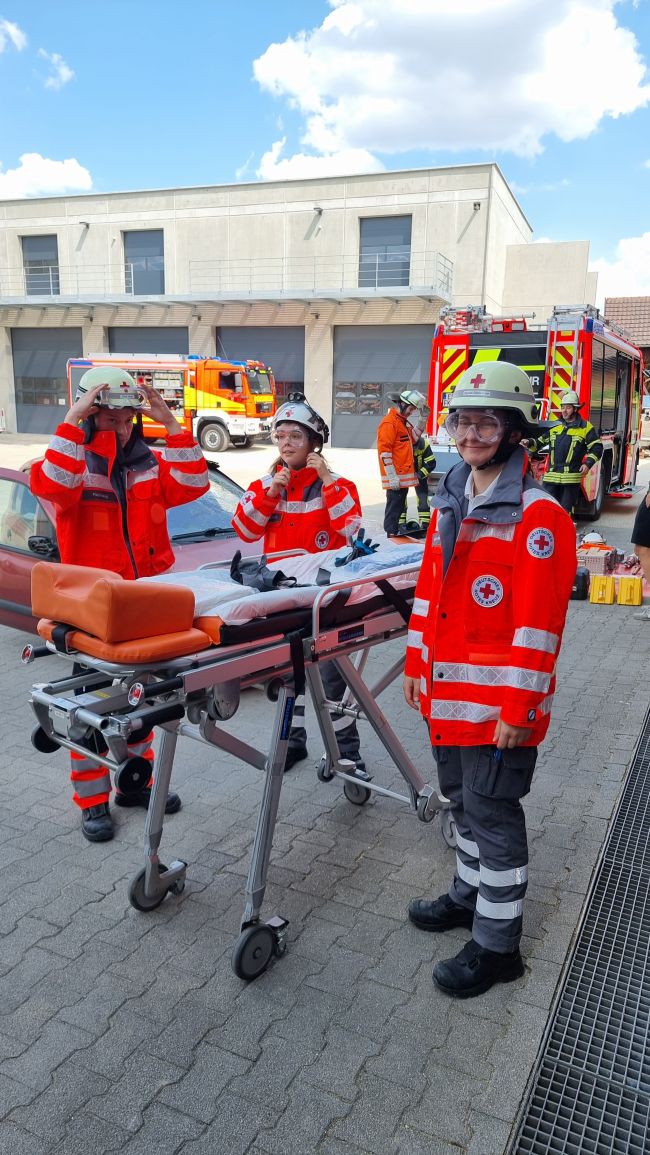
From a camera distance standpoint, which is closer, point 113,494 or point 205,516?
point 113,494

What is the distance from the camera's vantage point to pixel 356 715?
12.8 feet

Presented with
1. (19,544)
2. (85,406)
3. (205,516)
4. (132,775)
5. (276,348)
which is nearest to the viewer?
(132,775)

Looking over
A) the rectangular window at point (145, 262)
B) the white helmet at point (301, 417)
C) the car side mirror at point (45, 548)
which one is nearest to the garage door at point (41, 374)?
the rectangular window at point (145, 262)

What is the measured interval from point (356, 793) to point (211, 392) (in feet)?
68.6

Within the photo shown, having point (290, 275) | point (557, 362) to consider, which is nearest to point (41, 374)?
point (290, 275)

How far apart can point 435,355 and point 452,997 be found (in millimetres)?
10727

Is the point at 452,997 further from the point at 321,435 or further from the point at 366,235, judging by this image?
the point at 366,235

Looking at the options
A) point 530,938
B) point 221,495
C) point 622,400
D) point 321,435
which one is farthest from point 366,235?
point 530,938

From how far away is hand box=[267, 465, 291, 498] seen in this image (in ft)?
12.6

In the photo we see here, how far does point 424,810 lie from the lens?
3592 mm

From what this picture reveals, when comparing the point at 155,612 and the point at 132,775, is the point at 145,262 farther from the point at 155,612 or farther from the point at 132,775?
the point at 132,775

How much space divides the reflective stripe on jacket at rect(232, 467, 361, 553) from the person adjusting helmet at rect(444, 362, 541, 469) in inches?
50.6

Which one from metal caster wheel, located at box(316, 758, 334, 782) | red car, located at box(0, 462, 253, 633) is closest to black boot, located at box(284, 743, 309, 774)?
metal caster wheel, located at box(316, 758, 334, 782)

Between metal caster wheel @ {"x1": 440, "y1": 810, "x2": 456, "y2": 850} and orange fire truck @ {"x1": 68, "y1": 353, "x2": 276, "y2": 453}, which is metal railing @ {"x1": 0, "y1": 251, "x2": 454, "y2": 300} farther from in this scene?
metal caster wheel @ {"x1": 440, "y1": 810, "x2": 456, "y2": 850}
